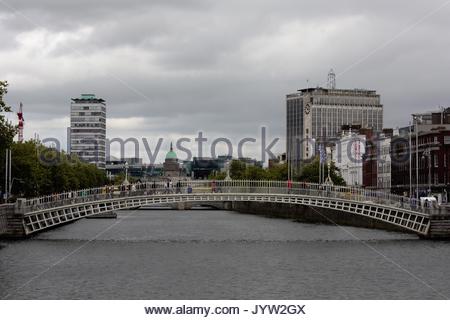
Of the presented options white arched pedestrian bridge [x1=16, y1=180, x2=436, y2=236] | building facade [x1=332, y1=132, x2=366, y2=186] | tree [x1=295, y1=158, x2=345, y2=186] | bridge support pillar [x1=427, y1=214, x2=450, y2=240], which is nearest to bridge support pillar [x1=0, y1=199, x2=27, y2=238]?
white arched pedestrian bridge [x1=16, y1=180, x2=436, y2=236]

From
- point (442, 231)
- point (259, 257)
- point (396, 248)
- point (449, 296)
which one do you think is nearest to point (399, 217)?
point (442, 231)

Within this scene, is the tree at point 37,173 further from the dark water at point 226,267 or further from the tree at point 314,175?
the tree at point 314,175

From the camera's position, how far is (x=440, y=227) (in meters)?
68.3

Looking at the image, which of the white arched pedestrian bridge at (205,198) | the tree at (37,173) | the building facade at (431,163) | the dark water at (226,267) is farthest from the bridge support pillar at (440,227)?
the tree at (37,173)

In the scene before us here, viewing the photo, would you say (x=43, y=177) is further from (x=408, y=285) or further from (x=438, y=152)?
(x=408, y=285)

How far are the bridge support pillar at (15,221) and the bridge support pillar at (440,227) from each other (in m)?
28.7

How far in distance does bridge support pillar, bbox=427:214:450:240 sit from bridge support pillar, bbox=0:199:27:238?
28.7 m

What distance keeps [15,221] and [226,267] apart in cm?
2311

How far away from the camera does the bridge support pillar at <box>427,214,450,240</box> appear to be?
68250mm

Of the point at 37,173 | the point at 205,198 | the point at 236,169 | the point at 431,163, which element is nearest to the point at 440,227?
the point at 205,198

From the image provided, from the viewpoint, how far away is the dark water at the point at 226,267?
1628 inches

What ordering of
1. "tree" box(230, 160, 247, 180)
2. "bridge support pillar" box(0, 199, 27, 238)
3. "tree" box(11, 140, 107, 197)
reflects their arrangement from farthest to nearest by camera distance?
"tree" box(230, 160, 247, 180), "tree" box(11, 140, 107, 197), "bridge support pillar" box(0, 199, 27, 238)

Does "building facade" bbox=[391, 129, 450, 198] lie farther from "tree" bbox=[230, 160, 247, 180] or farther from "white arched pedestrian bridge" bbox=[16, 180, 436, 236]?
"tree" bbox=[230, 160, 247, 180]

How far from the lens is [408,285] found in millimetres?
43031
